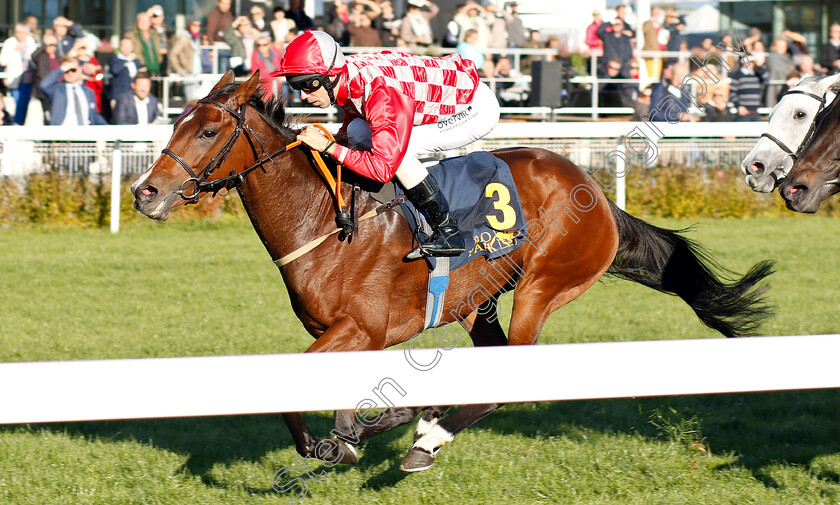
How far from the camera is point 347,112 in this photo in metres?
3.60

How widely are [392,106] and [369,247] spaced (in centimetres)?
53

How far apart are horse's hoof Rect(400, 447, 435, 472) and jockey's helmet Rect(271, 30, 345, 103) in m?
1.30

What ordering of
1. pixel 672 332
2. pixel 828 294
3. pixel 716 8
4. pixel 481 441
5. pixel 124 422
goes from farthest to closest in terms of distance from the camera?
pixel 716 8 → pixel 828 294 → pixel 672 332 → pixel 124 422 → pixel 481 441

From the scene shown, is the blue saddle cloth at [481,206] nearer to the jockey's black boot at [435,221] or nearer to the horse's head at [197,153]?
the jockey's black boot at [435,221]

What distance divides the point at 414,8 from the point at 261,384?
31.4 feet

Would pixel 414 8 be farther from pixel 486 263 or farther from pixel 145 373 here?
pixel 145 373

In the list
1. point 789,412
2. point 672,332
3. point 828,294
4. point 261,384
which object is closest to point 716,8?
point 828,294

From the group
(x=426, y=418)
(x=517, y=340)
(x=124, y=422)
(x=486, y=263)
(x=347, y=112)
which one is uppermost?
(x=347, y=112)

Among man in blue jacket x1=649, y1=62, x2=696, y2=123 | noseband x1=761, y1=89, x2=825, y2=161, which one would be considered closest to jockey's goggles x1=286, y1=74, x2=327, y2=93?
noseband x1=761, y1=89, x2=825, y2=161

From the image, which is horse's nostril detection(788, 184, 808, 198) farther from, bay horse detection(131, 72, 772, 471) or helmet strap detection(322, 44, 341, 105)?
helmet strap detection(322, 44, 341, 105)

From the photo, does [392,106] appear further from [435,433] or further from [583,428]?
[583,428]

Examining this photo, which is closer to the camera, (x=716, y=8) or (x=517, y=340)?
(x=517, y=340)

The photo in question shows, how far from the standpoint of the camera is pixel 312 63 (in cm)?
319

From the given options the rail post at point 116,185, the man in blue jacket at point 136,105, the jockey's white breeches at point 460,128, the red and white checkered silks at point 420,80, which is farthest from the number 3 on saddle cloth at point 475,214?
the man in blue jacket at point 136,105
